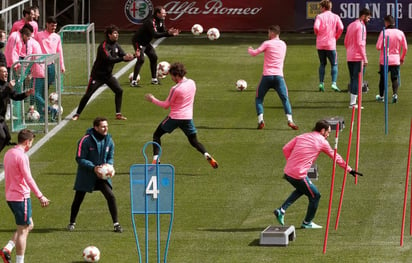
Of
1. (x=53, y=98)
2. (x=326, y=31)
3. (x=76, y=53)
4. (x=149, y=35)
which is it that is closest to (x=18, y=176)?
(x=53, y=98)

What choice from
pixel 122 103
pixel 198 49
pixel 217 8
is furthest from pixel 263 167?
pixel 217 8

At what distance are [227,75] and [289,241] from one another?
15371mm

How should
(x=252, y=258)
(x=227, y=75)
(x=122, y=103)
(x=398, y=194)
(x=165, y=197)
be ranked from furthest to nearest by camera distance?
(x=227, y=75) → (x=122, y=103) → (x=398, y=194) → (x=252, y=258) → (x=165, y=197)

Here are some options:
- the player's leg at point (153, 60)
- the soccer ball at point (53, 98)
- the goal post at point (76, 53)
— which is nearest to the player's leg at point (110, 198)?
the soccer ball at point (53, 98)

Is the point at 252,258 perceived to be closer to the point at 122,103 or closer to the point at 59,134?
the point at 59,134

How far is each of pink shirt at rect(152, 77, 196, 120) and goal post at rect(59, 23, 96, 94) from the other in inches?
388

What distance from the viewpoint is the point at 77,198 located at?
1989 centimetres

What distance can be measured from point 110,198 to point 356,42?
11166 millimetres

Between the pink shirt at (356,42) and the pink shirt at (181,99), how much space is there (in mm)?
7210

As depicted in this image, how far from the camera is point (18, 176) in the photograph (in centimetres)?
1767

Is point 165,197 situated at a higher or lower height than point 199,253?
higher

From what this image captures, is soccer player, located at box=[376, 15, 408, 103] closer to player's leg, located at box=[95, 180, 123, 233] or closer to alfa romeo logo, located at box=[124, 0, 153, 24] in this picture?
player's leg, located at box=[95, 180, 123, 233]

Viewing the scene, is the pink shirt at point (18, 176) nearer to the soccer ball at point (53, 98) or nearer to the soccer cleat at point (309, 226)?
the soccer cleat at point (309, 226)

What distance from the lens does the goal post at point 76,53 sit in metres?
33.1
